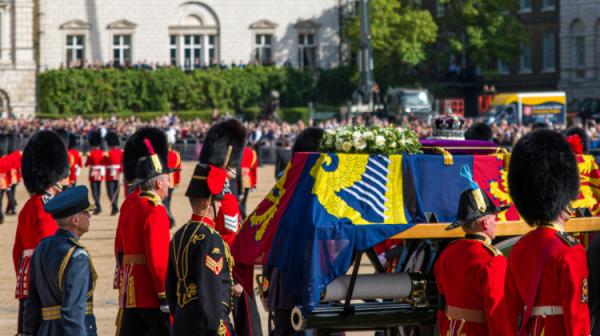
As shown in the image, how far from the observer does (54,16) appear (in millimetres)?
58969

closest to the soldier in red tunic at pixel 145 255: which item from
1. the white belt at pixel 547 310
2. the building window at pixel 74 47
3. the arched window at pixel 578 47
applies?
the white belt at pixel 547 310

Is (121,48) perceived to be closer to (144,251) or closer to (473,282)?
(144,251)

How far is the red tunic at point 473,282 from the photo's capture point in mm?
6742

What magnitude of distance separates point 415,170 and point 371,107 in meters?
42.1

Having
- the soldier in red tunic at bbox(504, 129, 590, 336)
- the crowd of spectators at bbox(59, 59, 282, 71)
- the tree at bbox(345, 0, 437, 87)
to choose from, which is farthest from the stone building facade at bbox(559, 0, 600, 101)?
the soldier in red tunic at bbox(504, 129, 590, 336)

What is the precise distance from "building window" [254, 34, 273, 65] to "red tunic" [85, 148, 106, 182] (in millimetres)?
39860

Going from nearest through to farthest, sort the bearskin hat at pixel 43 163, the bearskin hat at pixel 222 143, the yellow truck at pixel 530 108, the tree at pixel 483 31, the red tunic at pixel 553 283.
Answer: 1. the red tunic at pixel 553 283
2. the bearskin hat at pixel 222 143
3. the bearskin hat at pixel 43 163
4. the yellow truck at pixel 530 108
5. the tree at pixel 483 31

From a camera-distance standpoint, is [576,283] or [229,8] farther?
[229,8]

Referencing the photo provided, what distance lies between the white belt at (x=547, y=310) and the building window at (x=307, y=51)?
190 ft

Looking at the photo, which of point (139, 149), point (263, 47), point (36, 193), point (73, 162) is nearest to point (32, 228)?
point (36, 193)

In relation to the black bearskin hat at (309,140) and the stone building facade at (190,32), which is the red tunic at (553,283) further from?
the stone building facade at (190,32)

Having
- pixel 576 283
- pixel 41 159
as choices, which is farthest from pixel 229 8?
pixel 576 283

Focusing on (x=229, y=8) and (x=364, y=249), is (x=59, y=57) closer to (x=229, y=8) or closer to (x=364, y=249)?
(x=229, y=8)

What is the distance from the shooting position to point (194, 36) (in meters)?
61.8
